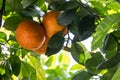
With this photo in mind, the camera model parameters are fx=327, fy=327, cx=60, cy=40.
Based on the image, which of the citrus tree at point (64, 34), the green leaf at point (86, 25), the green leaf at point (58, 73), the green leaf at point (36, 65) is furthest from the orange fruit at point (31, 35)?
the green leaf at point (58, 73)

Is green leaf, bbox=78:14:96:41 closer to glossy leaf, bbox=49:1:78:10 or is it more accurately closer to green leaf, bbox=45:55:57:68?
glossy leaf, bbox=49:1:78:10

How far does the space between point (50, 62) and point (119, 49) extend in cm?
75

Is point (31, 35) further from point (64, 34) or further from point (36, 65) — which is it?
point (36, 65)

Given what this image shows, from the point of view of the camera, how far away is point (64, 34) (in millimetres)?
761

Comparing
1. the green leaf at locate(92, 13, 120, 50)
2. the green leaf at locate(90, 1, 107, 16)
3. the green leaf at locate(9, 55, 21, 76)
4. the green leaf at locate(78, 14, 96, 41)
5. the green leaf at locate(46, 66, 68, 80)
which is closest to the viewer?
the green leaf at locate(92, 13, 120, 50)

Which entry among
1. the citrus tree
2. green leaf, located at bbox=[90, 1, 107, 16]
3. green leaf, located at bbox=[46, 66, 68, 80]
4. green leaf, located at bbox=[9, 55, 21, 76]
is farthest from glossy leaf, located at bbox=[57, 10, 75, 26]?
green leaf, located at bbox=[46, 66, 68, 80]

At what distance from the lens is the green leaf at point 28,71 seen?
95 centimetres

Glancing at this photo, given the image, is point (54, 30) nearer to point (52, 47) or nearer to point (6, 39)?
point (52, 47)

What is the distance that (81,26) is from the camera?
2.27 feet

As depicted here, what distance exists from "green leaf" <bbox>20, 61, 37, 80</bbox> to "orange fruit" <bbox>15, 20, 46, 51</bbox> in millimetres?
176

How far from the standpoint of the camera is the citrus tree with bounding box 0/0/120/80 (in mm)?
655

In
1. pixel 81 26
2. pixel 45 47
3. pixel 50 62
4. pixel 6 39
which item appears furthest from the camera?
pixel 50 62

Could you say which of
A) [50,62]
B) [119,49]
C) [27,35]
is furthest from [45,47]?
[50,62]

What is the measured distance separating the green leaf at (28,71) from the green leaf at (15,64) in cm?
4
